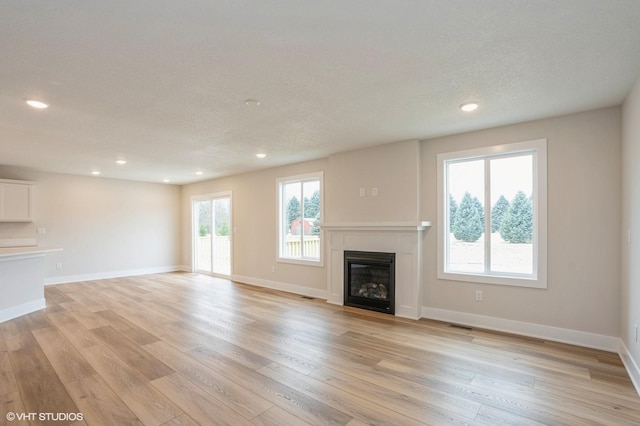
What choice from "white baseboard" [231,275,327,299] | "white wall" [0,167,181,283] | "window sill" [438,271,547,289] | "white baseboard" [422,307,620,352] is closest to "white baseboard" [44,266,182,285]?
"white wall" [0,167,181,283]

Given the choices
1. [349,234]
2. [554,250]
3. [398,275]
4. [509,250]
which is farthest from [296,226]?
[554,250]

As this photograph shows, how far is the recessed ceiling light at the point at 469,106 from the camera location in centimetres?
310

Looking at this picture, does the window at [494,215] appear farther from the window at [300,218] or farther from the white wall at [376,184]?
the window at [300,218]

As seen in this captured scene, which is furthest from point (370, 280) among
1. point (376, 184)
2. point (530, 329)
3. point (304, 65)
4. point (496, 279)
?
point (304, 65)

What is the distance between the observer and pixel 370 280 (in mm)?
4859

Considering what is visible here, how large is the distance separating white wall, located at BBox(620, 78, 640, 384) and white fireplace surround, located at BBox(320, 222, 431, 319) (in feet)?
6.49

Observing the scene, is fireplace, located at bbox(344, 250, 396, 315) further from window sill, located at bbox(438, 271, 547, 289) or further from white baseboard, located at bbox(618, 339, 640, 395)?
white baseboard, located at bbox(618, 339, 640, 395)

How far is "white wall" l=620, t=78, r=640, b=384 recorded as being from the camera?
8.43 feet

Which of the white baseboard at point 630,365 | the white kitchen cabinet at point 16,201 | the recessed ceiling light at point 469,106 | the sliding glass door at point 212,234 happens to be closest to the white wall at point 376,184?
the recessed ceiling light at point 469,106

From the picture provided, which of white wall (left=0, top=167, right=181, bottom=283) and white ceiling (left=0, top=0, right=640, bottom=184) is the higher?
white ceiling (left=0, top=0, right=640, bottom=184)

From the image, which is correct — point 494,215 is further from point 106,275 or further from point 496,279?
point 106,275

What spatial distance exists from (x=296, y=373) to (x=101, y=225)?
23.3 feet

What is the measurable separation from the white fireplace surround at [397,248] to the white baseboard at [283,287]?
1.72 ft

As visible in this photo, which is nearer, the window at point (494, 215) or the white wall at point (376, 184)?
the window at point (494, 215)
